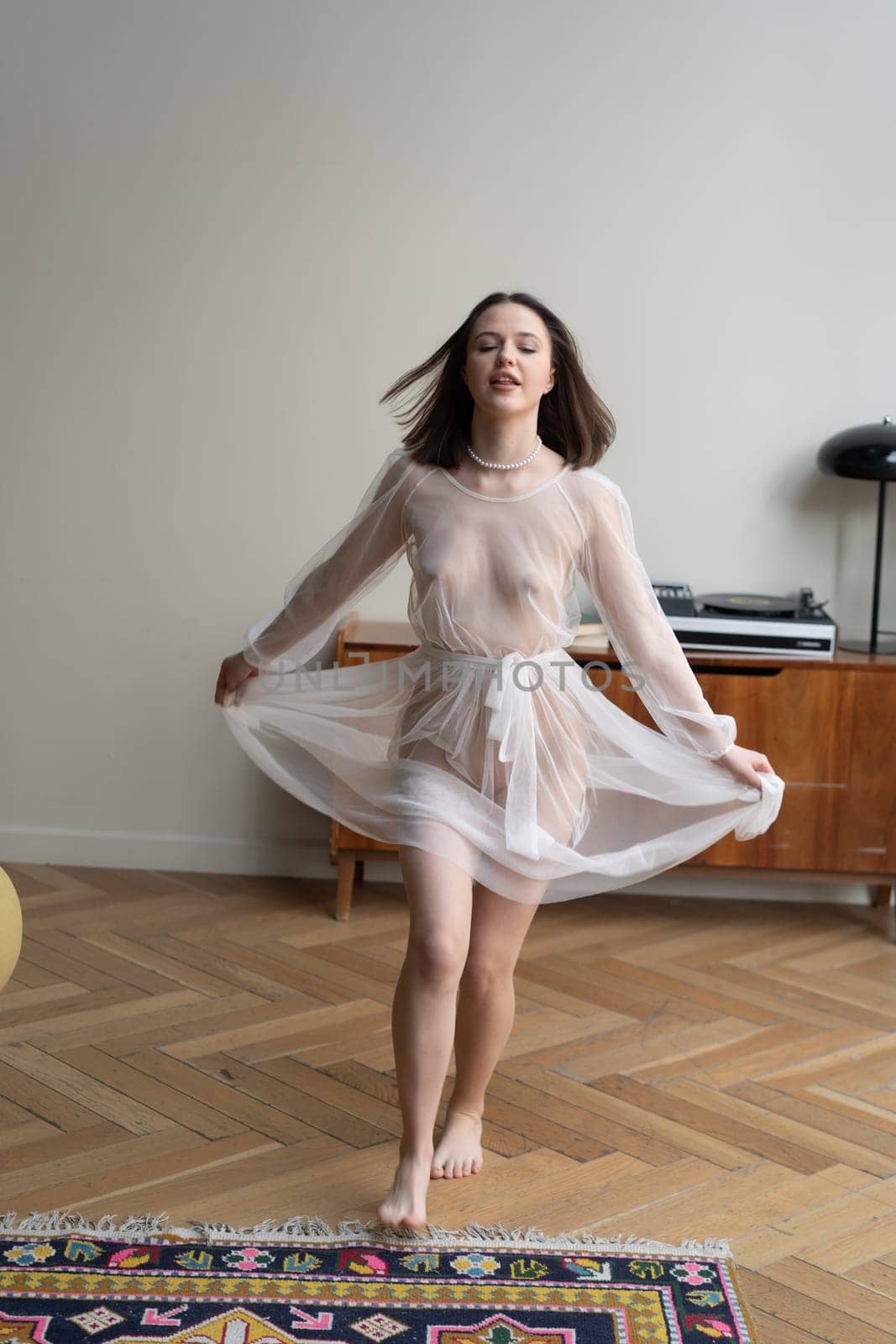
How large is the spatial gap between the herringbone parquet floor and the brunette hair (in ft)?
4.03

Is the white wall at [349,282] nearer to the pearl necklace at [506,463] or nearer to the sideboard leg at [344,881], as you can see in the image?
the sideboard leg at [344,881]

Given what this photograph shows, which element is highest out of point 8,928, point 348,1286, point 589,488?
point 589,488

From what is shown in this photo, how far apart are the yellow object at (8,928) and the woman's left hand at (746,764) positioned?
133 centimetres

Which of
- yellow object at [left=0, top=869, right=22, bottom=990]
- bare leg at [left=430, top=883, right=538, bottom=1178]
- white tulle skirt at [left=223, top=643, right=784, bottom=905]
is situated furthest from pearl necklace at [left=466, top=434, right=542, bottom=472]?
yellow object at [left=0, top=869, right=22, bottom=990]

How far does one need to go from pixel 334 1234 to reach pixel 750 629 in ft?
6.72

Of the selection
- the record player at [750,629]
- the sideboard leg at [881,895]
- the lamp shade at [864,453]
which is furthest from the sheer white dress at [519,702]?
the sideboard leg at [881,895]

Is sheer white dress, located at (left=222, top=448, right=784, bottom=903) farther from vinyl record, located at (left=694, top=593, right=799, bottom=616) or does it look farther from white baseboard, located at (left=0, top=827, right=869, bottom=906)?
white baseboard, located at (left=0, top=827, right=869, bottom=906)

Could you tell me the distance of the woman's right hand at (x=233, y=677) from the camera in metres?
2.60

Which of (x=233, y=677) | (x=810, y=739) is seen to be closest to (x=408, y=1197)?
(x=233, y=677)

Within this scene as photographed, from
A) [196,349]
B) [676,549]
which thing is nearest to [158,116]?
[196,349]

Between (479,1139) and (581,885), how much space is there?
1.65 feet

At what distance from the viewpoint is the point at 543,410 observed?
2457 millimetres

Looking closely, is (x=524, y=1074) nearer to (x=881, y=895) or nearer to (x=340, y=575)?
(x=340, y=575)

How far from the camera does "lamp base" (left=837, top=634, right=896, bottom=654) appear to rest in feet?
13.0
